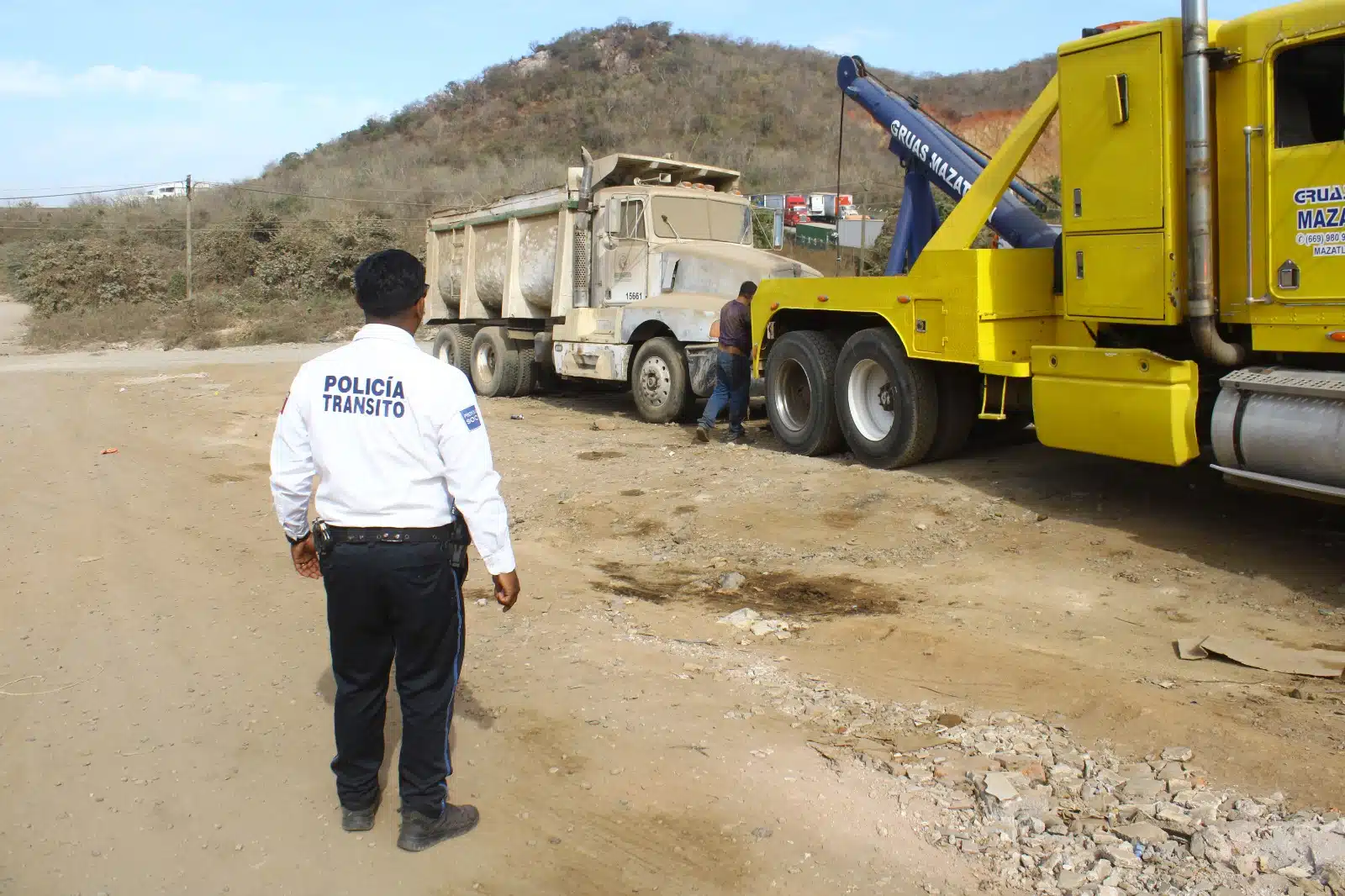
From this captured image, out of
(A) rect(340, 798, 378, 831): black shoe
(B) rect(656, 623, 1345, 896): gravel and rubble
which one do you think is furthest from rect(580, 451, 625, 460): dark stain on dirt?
(A) rect(340, 798, 378, 831): black shoe

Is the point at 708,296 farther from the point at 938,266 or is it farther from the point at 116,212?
the point at 116,212

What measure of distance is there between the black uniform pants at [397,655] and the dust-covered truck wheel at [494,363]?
12.3 m

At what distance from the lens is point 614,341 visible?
12883 millimetres

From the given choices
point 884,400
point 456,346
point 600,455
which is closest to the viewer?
point 884,400

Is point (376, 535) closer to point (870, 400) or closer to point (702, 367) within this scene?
point (870, 400)

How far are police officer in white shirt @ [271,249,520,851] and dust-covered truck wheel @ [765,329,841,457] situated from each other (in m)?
6.44

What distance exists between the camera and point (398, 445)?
311 cm

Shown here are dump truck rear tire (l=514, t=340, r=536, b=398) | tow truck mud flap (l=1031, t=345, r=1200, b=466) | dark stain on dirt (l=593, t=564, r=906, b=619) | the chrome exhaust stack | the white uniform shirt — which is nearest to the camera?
the white uniform shirt

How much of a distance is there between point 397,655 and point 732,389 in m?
7.86

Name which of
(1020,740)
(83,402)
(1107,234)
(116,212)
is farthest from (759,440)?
(116,212)

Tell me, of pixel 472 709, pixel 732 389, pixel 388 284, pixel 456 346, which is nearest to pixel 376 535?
pixel 388 284

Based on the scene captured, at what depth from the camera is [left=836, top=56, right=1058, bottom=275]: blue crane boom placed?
855cm

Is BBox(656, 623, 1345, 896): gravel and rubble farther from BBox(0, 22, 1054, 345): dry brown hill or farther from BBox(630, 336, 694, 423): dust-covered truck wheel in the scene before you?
BBox(0, 22, 1054, 345): dry brown hill

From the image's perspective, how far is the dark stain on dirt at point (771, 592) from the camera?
5.75 meters
